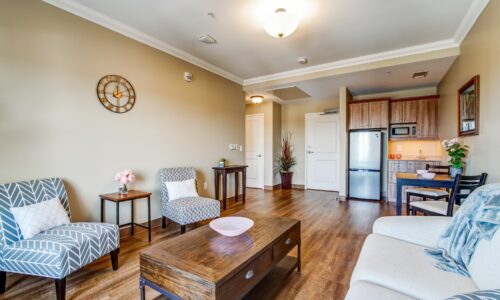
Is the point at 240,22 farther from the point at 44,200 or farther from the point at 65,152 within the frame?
the point at 44,200

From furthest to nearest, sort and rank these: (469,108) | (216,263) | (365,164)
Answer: (365,164), (469,108), (216,263)

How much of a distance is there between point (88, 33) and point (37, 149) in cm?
140

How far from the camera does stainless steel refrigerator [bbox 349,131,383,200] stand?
5.07m

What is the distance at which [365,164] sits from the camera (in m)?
5.19

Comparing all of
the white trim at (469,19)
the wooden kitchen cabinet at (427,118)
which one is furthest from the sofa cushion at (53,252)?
the wooden kitchen cabinet at (427,118)

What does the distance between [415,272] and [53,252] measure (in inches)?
90.8

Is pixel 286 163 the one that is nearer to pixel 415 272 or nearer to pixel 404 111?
pixel 404 111

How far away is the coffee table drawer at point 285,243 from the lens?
1801 mm

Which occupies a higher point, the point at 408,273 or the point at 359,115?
the point at 359,115

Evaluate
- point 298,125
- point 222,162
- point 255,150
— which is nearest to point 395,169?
point 298,125

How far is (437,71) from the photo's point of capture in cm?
404

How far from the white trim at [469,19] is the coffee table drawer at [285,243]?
2.87 metres

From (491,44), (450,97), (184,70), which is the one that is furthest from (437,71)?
(184,70)

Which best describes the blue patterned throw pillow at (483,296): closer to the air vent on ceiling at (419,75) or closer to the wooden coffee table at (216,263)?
the wooden coffee table at (216,263)
